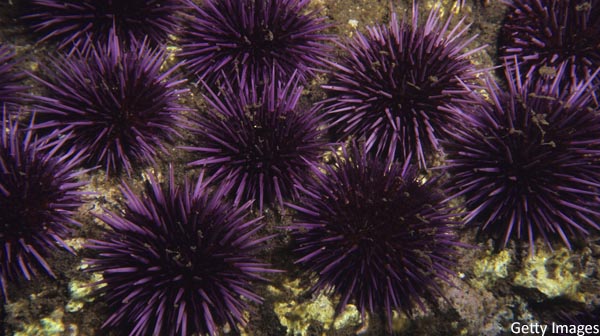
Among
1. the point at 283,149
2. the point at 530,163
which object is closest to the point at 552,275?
the point at 530,163

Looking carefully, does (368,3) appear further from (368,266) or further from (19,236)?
(19,236)

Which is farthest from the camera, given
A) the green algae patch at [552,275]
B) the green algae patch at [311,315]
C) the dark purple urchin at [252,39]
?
the dark purple urchin at [252,39]

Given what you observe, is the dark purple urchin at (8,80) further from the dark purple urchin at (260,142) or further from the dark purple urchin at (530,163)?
the dark purple urchin at (530,163)

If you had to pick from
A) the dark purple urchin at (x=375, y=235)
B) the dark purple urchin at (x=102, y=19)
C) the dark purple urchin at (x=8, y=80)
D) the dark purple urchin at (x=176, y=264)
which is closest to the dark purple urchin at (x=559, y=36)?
the dark purple urchin at (x=375, y=235)

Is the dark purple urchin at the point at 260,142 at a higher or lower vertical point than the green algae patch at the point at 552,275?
higher

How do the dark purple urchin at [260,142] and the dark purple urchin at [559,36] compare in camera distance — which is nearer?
the dark purple urchin at [260,142]

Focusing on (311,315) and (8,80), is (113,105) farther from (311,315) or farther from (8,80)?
(311,315)

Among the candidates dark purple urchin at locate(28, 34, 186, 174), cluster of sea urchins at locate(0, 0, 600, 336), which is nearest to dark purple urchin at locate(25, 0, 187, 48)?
cluster of sea urchins at locate(0, 0, 600, 336)
